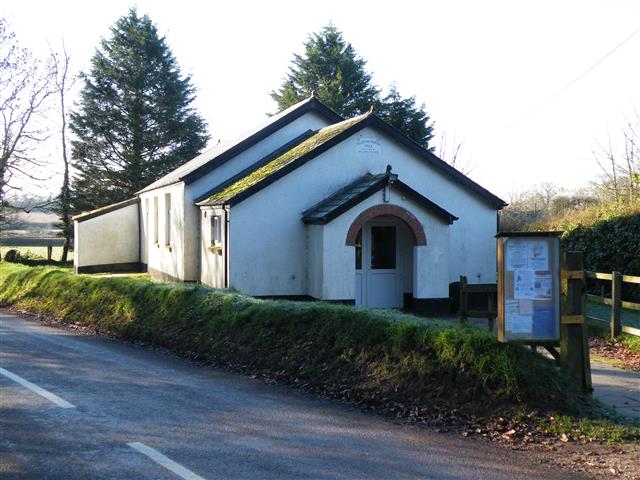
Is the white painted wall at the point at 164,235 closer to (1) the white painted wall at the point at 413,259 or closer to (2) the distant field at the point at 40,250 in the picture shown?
(1) the white painted wall at the point at 413,259

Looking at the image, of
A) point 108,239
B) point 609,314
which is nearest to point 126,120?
point 108,239

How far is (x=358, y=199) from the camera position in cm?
1880

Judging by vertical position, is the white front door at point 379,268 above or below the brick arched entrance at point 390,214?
below

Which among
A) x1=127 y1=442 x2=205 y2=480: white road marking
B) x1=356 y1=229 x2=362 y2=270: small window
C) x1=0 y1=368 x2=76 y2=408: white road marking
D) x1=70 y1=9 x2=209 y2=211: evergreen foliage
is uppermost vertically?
x1=70 y1=9 x2=209 y2=211: evergreen foliage

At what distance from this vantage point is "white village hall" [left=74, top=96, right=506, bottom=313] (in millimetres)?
19141

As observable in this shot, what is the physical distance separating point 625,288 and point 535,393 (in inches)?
513

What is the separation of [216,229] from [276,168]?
2968mm

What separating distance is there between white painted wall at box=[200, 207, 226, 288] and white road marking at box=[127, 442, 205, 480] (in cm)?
1360

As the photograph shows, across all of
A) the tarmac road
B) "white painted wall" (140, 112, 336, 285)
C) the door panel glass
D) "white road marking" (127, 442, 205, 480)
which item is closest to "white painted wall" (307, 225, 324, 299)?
the door panel glass

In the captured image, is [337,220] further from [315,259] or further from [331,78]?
[331,78]

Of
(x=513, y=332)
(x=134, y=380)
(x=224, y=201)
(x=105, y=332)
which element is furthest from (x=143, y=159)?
(x=513, y=332)

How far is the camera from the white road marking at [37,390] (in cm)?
838

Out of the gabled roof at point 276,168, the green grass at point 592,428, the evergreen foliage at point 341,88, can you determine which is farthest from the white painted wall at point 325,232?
the evergreen foliage at point 341,88

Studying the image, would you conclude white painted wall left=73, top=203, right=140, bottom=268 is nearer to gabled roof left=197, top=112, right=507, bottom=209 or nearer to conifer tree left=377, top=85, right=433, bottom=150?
gabled roof left=197, top=112, right=507, bottom=209
